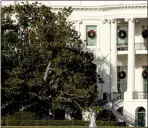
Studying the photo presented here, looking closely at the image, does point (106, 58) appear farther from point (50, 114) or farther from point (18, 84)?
point (18, 84)

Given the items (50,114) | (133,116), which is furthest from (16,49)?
(133,116)

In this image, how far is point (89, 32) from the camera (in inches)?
2788

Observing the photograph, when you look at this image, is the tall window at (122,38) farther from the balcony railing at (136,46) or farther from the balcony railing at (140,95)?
the balcony railing at (140,95)

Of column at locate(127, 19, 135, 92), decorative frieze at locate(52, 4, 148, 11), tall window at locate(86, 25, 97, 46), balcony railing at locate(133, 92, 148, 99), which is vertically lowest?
balcony railing at locate(133, 92, 148, 99)

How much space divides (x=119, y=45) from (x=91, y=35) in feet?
8.38

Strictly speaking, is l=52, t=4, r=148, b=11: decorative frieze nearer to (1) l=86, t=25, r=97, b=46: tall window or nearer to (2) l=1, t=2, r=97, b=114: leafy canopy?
(1) l=86, t=25, r=97, b=46: tall window

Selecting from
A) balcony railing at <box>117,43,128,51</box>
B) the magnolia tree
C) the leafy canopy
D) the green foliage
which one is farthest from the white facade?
the leafy canopy

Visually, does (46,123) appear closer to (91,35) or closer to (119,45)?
(91,35)

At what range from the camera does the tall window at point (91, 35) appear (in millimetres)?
70750

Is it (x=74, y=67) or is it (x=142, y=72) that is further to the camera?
(x=142, y=72)

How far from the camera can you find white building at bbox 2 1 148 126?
67.9m

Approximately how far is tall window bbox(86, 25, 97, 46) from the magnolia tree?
11024mm

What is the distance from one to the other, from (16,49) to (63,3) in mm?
13681

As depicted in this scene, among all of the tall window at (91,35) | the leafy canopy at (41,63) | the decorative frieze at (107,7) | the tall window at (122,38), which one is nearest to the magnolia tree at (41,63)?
the leafy canopy at (41,63)
